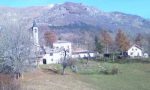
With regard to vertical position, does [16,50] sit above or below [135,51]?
below

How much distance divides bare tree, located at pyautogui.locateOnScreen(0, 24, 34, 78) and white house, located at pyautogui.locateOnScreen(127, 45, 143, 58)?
56.3m

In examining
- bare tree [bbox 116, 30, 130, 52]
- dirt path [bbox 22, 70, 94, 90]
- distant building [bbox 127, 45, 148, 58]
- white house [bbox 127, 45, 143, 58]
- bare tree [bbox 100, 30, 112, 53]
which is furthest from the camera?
bare tree [bbox 100, 30, 112, 53]

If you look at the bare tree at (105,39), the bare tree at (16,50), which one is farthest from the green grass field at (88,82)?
the bare tree at (105,39)

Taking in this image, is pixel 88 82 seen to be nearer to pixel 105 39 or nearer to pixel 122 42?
pixel 122 42

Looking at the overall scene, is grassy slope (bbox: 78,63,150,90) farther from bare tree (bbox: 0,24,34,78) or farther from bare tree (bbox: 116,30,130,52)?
bare tree (bbox: 116,30,130,52)

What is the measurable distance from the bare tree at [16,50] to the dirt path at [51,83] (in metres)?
1.86

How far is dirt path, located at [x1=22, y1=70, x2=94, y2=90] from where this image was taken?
3929cm

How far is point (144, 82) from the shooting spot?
4844 centimetres

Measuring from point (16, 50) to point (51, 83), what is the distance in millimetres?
5983

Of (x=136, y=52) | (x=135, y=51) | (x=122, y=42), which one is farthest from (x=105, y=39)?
(x=122, y=42)

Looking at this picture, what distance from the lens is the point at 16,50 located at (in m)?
44.7

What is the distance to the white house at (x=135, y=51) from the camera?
10081 centimetres

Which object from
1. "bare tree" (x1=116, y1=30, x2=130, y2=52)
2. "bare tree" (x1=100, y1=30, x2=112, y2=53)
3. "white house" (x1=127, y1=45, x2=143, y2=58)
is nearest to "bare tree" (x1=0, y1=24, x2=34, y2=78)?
"bare tree" (x1=116, y1=30, x2=130, y2=52)

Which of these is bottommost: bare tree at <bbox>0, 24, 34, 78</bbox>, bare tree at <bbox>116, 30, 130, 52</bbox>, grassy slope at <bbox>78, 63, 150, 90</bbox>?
grassy slope at <bbox>78, 63, 150, 90</bbox>
